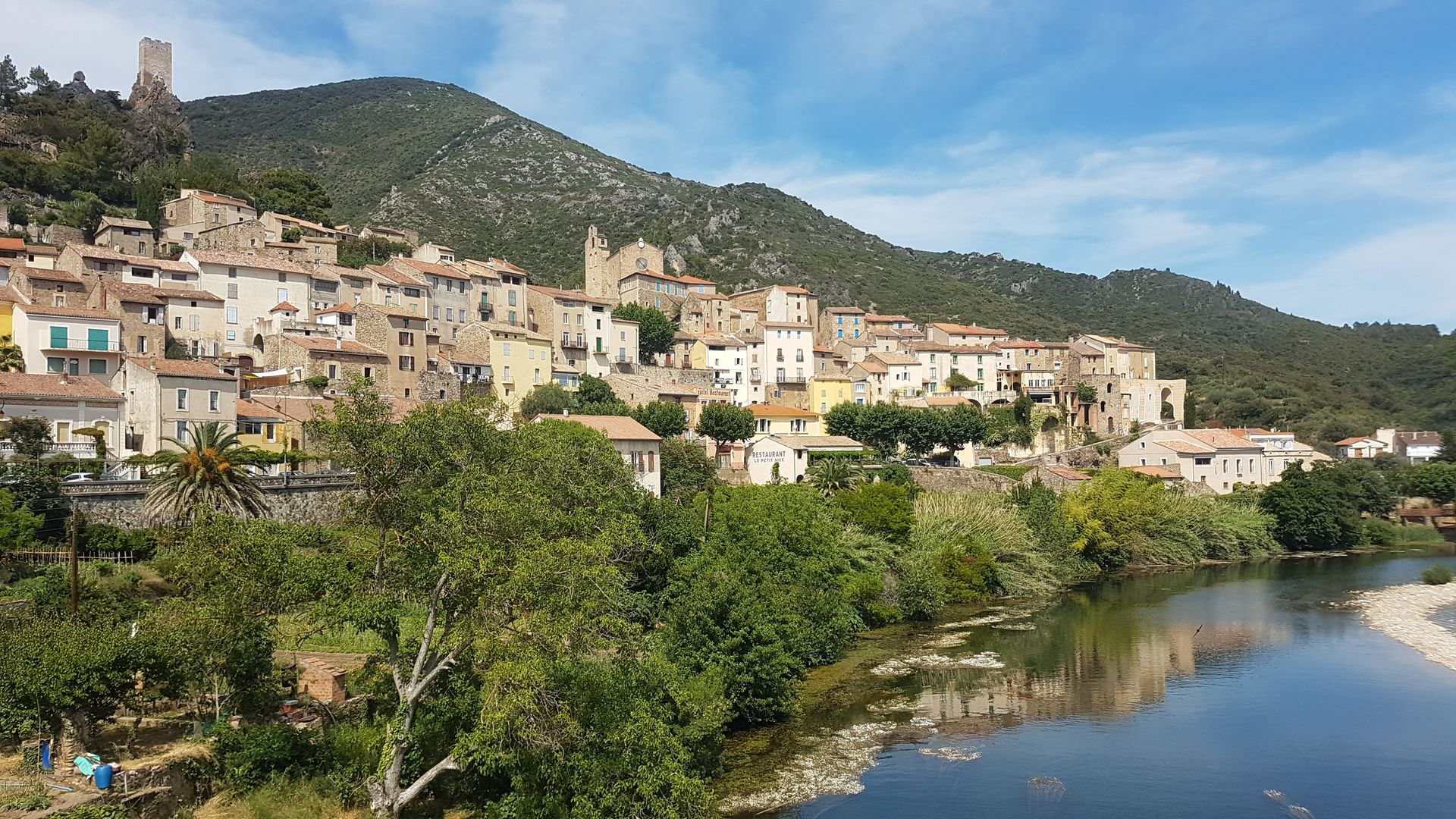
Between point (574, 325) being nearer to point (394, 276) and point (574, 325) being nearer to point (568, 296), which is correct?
point (568, 296)

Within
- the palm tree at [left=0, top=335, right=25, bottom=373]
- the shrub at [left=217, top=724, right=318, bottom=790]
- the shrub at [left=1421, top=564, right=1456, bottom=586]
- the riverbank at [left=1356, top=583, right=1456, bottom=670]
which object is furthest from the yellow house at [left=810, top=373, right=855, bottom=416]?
the shrub at [left=217, top=724, right=318, bottom=790]

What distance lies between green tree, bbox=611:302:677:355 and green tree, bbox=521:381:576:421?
1631cm

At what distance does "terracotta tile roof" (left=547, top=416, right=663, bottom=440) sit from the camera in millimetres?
47938

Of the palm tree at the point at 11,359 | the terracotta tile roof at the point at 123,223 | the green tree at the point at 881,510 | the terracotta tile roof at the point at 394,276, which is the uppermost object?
the terracotta tile roof at the point at 123,223

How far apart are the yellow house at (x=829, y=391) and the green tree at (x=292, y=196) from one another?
143 ft

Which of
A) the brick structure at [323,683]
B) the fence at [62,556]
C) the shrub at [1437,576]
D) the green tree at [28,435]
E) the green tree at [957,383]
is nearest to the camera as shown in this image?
the brick structure at [323,683]

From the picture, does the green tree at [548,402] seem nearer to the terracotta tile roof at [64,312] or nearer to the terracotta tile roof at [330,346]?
the terracotta tile roof at [330,346]

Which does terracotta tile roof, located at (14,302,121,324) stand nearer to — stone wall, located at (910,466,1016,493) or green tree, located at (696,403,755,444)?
green tree, located at (696,403,755,444)

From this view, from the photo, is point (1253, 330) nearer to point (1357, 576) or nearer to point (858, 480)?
point (1357, 576)

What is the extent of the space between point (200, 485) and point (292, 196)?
59.5m

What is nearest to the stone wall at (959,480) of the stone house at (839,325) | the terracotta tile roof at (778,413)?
the terracotta tile roof at (778,413)

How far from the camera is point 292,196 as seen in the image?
82.2 metres

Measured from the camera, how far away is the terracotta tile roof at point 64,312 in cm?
4491

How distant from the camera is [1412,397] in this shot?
399 feet
